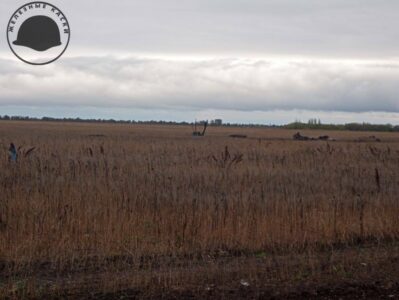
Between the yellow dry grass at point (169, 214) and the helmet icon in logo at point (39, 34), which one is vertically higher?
the helmet icon in logo at point (39, 34)

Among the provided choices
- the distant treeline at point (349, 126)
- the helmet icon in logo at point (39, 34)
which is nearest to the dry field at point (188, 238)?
the helmet icon in logo at point (39, 34)

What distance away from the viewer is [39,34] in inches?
492

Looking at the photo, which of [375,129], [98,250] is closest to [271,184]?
[98,250]

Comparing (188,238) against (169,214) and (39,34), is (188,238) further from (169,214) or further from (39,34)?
(39,34)

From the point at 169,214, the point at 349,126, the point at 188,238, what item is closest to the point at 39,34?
the point at 169,214

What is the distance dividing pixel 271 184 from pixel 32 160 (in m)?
7.35

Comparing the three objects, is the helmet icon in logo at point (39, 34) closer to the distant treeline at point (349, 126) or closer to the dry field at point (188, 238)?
the dry field at point (188, 238)

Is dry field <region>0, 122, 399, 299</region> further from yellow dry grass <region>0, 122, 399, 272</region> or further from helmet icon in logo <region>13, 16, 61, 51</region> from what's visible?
helmet icon in logo <region>13, 16, 61, 51</region>

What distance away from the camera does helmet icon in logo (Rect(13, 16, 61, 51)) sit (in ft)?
40.5

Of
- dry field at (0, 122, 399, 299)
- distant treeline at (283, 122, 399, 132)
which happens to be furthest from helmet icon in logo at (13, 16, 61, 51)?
distant treeline at (283, 122, 399, 132)

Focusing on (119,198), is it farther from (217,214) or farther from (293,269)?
(293,269)

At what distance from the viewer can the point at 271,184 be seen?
17234 millimetres

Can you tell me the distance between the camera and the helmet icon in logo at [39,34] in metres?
12.4

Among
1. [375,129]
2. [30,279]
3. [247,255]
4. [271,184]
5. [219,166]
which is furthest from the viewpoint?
[375,129]
